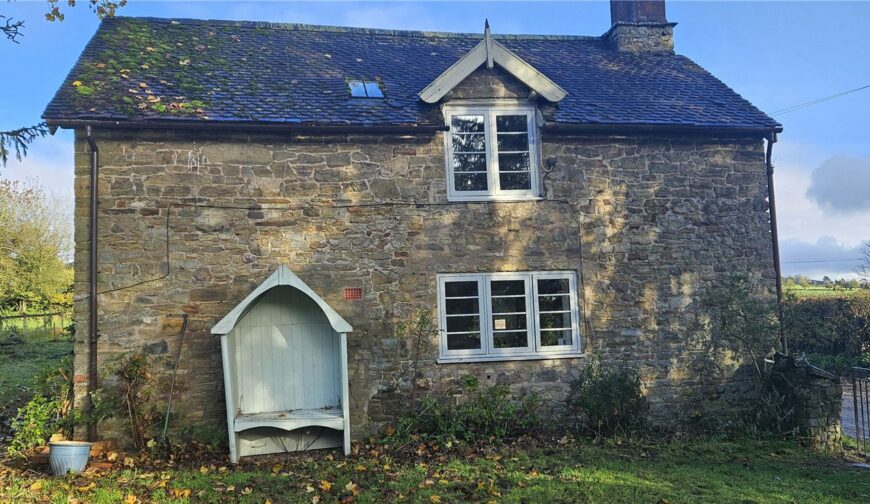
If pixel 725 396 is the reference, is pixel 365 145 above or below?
above

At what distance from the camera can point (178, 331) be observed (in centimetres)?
845

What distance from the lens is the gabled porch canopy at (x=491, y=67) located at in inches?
373

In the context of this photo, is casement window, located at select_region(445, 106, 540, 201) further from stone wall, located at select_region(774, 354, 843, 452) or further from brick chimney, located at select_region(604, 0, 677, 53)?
stone wall, located at select_region(774, 354, 843, 452)

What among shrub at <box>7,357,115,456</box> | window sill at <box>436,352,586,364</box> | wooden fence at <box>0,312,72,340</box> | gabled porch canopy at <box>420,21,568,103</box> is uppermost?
gabled porch canopy at <box>420,21,568,103</box>

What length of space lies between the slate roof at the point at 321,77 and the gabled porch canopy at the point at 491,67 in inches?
12.8

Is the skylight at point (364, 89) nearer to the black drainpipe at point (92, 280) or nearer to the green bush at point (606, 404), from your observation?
the black drainpipe at point (92, 280)

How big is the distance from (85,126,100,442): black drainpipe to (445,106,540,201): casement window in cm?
551

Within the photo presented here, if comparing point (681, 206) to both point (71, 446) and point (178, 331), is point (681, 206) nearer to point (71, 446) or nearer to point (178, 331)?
point (178, 331)

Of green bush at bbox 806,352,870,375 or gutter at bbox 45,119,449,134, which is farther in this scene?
green bush at bbox 806,352,870,375

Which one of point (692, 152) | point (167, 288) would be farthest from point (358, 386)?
point (692, 152)

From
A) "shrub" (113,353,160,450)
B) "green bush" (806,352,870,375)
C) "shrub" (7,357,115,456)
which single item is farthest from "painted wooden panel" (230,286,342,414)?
"green bush" (806,352,870,375)

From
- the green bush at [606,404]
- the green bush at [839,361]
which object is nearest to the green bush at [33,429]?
the green bush at [606,404]

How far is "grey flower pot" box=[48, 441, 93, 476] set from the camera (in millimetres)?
7043

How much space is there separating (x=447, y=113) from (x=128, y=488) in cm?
721
